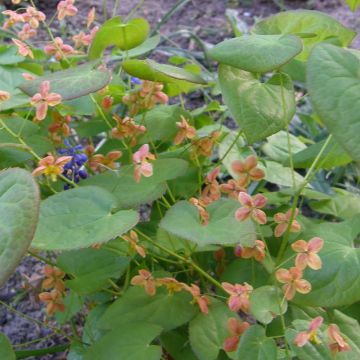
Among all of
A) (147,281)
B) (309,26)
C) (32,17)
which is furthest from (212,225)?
(32,17)

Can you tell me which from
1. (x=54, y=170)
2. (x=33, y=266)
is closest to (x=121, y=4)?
(x=33, y=266)

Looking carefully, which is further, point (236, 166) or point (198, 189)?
point (198, 189)

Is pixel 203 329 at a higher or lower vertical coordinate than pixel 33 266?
higher

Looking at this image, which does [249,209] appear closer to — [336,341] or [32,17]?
[336,341]

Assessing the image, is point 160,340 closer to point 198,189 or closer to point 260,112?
point 198,189

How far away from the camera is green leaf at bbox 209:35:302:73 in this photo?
0.79 m

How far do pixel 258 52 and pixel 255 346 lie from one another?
13.9 inches

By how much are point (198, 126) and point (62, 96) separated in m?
0.56

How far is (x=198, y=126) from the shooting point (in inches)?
53.4

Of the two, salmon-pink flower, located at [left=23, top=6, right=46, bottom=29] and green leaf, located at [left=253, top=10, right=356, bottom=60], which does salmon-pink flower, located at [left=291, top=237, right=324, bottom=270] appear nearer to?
green leaf, located at [left=253, top=10, right=356, bottom=60]

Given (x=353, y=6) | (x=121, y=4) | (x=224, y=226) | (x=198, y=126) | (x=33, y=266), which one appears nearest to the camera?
(x=224, y=226)

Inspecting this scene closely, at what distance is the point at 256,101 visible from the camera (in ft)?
2.79

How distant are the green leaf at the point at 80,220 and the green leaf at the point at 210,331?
207 millimetres

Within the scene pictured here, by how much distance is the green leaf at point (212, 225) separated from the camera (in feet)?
2.48
